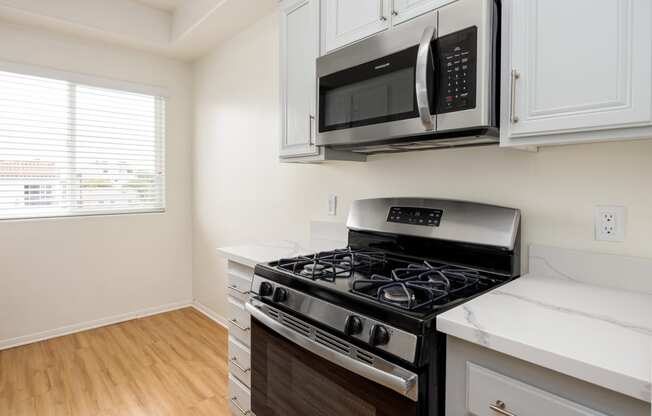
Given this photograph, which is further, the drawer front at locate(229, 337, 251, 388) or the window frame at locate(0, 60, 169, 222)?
the window frame at locate(0, 60, 169, 222)

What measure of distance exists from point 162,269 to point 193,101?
1734 mm

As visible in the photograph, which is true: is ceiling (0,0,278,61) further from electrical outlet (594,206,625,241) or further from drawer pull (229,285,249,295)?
electrical outlet (594,206,625,241)

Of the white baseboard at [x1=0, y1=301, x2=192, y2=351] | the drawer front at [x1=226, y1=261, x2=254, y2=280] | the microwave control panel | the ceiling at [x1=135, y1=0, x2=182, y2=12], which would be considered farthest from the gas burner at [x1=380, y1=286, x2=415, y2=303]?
the ceiling at [x1=135, y1=0, x2=182, y2=12]

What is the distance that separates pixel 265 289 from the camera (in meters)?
1.51

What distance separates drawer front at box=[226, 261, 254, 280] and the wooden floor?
0.84m

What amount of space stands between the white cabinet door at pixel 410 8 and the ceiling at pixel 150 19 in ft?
4.58

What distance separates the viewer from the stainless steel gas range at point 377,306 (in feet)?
3.26

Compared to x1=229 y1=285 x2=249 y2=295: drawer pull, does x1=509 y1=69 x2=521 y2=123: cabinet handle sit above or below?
above

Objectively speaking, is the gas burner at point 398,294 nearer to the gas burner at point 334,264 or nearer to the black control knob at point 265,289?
the gas burner at point 334,264

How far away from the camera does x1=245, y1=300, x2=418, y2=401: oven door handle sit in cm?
95

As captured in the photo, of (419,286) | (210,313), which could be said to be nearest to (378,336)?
(419,286)

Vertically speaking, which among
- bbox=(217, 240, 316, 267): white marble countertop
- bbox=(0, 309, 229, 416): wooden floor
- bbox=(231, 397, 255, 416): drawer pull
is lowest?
bbox=(0, 309, 229, 416): wooden floor

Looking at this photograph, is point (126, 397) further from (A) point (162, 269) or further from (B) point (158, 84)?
(B) point (158, 84)

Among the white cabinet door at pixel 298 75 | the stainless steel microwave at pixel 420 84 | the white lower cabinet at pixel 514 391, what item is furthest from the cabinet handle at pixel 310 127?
the white lower cabinet at pixel 514 391
